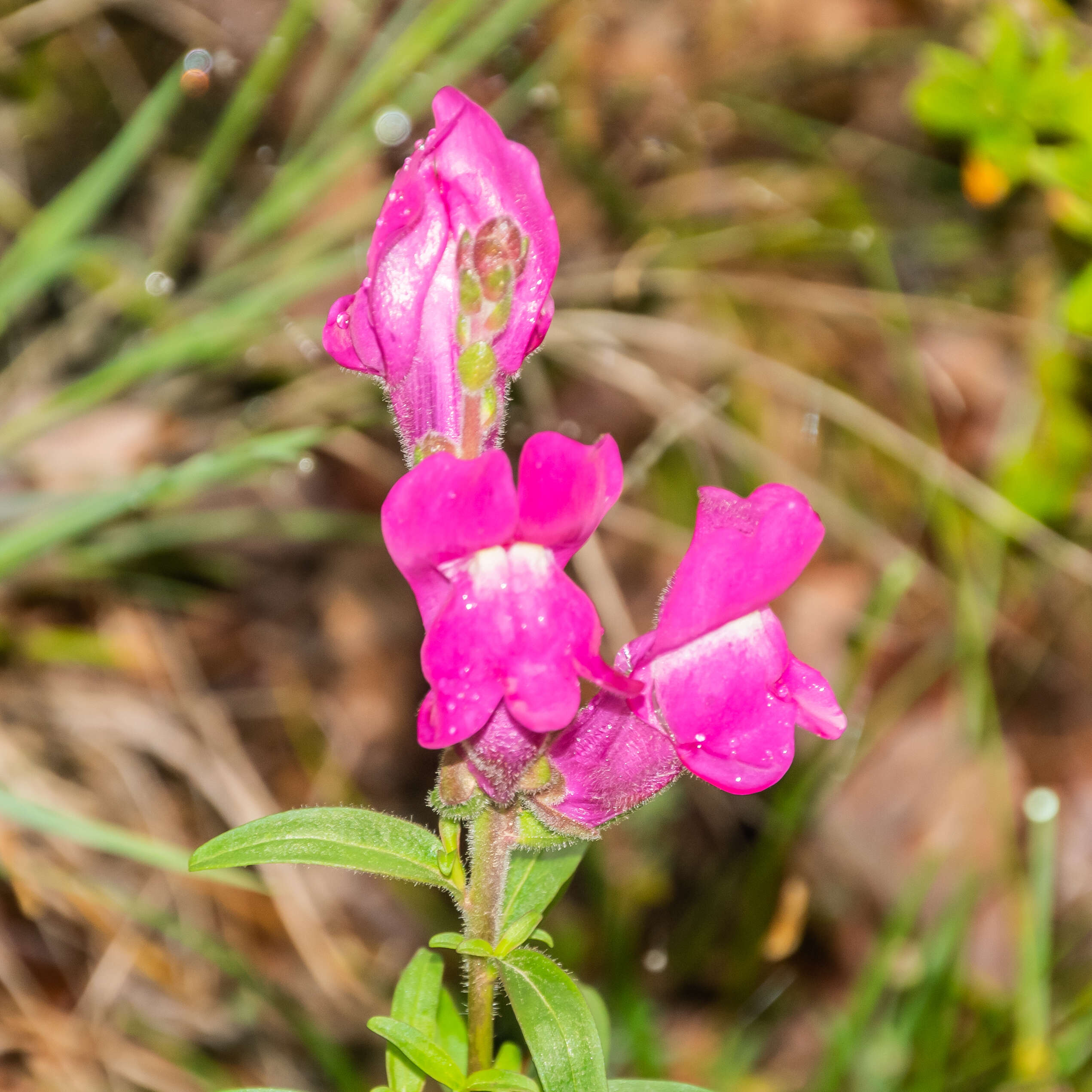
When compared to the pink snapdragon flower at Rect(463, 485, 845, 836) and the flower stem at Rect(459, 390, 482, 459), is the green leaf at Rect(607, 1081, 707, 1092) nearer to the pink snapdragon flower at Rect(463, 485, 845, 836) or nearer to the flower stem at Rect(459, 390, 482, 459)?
the pink snapdragon flower at Rect(463, 485, 845, 836)

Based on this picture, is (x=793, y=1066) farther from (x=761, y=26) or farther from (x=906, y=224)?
(x=761, y=26)

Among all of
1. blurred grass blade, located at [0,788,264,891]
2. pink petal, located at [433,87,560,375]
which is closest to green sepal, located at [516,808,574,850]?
pink petal, located at [433,87,560,375]

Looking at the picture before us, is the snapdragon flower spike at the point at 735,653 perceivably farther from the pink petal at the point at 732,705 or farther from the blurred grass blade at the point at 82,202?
the blurred grass blade at the point at 82,202

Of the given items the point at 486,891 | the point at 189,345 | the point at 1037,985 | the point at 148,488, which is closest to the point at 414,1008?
the point at 486,891

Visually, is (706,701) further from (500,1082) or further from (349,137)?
(349,137)

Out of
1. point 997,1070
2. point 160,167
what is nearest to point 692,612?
point 997,1070

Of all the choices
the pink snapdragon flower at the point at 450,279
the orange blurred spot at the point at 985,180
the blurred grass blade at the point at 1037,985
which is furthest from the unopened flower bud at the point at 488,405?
the orange blurred spot at the point at 985,180
